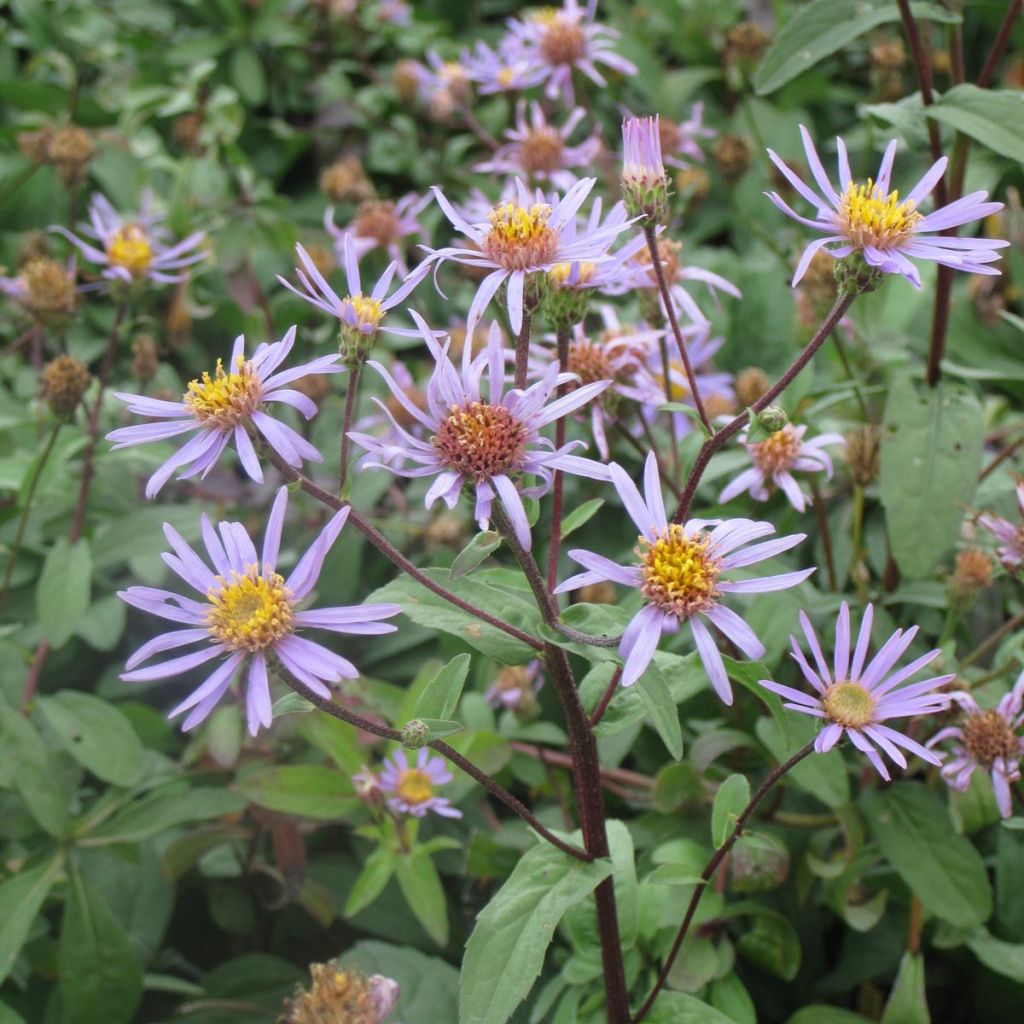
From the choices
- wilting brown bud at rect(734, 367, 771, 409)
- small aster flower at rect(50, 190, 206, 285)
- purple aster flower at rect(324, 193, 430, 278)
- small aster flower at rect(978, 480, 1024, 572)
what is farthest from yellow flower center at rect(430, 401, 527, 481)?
purple aster flower at rect(324, 193, 430, 278)

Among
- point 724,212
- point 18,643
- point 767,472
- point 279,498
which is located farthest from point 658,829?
point 724,212

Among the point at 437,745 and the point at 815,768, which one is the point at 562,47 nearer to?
the point at 815,768

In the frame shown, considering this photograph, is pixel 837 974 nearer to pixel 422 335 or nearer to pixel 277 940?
pixel 277 940

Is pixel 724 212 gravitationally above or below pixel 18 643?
above

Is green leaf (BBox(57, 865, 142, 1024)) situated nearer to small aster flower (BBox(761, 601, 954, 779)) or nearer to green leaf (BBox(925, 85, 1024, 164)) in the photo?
small aster flower (BBox(761, 601, 954, 779))

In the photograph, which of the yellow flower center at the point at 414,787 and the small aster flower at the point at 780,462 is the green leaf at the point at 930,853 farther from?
the yellow flower center at the point at 414,787

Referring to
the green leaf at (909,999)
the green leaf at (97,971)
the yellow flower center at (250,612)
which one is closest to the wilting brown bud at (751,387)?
the green leaf at (909,999)

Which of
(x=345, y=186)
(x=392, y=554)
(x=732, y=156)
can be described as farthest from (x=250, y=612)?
(x=732, y=156)
